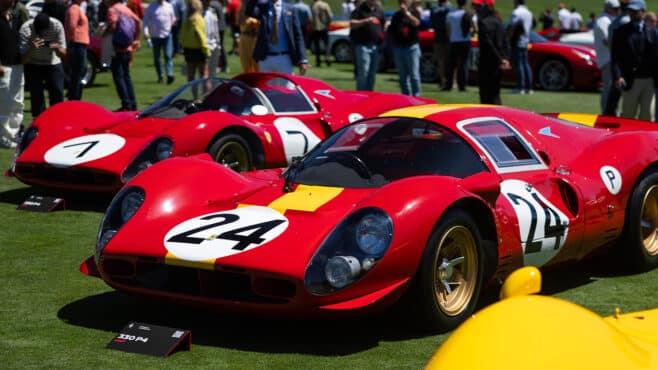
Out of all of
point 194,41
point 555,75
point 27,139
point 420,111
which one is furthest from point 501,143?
point 555,75

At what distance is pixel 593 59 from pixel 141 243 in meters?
15.6

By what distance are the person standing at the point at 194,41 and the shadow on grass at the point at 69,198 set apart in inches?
233

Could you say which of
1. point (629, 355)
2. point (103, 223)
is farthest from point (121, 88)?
point (629, 355)

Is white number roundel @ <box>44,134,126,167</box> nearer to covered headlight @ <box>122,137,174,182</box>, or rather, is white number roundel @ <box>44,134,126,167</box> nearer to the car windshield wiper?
covered headlight @ <box>122,137,174,182</box>

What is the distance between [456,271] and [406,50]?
9.57 metres

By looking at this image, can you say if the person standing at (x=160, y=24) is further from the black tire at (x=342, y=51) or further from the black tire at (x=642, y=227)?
the black tire at (x=642, y=227)

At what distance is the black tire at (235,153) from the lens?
30.0 ft

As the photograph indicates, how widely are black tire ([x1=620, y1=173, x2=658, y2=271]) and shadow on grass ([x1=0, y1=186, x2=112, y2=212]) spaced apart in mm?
4269

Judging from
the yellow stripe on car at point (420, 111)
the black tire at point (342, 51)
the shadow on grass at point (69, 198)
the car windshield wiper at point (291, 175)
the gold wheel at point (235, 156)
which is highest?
the yellow stripe on car at point (420, 111)

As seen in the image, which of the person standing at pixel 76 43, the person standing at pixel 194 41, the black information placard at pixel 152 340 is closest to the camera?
the black information placard at pixel 152 340

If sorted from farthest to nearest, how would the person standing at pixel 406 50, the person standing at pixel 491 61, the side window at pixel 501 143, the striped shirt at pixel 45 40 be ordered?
1. the person standing at pixel 406 50
2. the person standing at pixel 491 61
3. the striped shirt at pixel 45 40
4. the side window at pixel 501 143

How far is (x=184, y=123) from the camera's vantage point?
8938 millimetres

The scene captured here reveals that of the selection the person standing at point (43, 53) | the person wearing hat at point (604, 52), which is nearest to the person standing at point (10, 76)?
the person standing at point (43, 53)

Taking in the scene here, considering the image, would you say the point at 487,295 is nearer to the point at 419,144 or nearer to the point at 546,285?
the point at 546,285
